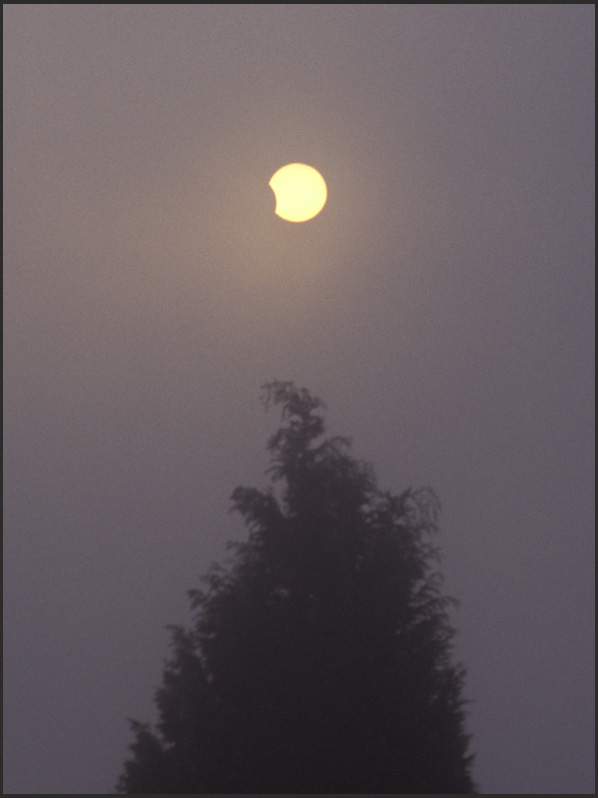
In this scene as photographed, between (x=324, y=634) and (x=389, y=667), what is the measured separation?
633mm

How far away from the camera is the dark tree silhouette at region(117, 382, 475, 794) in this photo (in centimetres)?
721

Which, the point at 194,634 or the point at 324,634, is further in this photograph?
the point at 194,634

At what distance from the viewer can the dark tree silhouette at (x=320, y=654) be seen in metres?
7.21

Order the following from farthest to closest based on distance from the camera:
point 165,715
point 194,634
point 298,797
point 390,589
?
point 165,715 < point 194,634 < point 390,589 < point 298,797

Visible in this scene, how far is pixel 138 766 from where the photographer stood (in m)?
9.11

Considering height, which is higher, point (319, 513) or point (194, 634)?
point (319, 513)

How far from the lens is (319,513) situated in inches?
308

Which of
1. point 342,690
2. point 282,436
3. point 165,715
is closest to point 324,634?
point 342,690

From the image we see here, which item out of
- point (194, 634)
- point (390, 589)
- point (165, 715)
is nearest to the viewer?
point (390, 589)

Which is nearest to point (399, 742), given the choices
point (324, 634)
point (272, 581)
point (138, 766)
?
point (324, 634)

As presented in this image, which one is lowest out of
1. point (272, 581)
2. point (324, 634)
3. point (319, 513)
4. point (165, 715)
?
point (165, 715)

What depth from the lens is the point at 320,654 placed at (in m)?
7.32

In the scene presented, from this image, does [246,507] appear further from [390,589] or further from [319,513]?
[390,589]

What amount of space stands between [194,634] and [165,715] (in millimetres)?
1395
